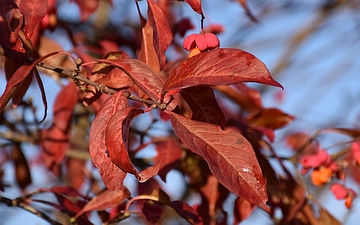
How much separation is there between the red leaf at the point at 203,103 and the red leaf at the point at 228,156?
2.4 inches

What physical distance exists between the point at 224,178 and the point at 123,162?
0.11m

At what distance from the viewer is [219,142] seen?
628 mm

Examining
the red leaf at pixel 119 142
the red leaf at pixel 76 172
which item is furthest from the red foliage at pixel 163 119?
the red leaf at pixel 76 172

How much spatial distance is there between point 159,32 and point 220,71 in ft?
0.46

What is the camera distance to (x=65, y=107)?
1191mm

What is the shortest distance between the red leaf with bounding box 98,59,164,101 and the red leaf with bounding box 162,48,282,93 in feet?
0.06

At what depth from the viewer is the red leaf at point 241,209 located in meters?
1.06

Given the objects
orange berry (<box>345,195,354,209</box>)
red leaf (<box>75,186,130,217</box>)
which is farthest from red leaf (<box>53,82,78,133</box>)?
orange berry (<box>345,195,354,209</box>)

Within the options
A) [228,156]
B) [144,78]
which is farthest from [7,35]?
[228,156]

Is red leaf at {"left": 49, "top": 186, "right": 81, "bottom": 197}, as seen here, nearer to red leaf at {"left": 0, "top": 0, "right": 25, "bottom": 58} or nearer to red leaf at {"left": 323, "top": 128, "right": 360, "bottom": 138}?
red leaf at {"left": 0, "top": 0, "right": 25, "bottom": 58}

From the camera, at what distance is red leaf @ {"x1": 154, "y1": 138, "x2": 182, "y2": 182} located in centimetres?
101

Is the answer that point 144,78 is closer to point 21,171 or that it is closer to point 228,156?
point 228,156

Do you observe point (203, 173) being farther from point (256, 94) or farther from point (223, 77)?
point (223, 77)

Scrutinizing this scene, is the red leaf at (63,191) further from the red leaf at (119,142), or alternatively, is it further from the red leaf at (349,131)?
the red leaf at (349,131)
